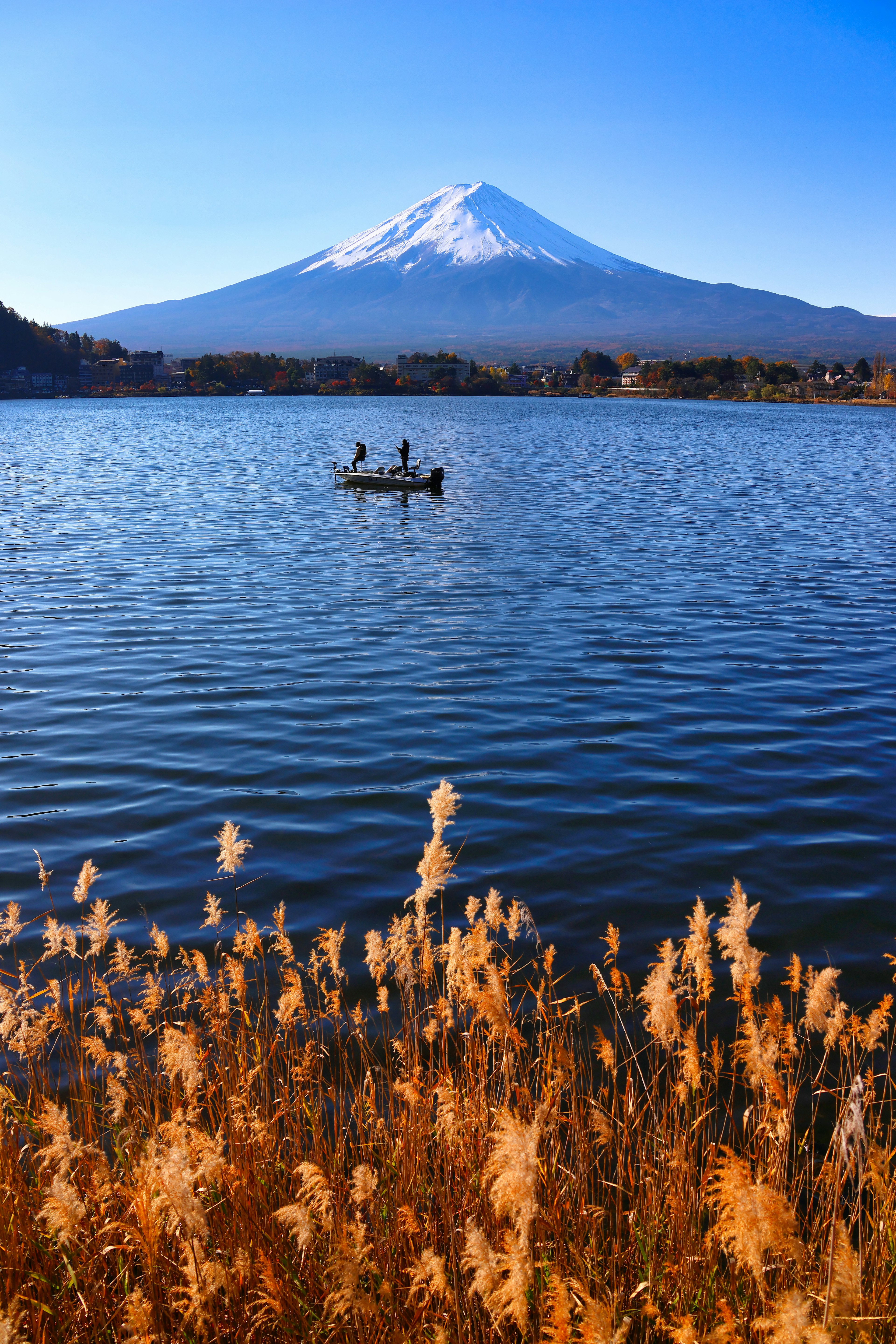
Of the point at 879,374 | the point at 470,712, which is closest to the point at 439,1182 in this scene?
the point at 470,712

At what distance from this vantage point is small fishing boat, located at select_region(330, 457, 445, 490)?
37000 mm

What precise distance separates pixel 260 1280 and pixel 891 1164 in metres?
2.90

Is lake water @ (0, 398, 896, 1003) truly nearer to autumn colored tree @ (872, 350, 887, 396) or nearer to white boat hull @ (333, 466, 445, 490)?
white boat hull @ (333, 466, 445, 490)

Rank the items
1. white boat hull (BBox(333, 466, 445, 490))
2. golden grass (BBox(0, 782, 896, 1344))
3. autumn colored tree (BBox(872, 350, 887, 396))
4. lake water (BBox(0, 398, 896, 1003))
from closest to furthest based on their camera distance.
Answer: golden grass (BBox(0, 782, 896, 1344)) < lake water (BBox(0, 398, 896, 1003)) < white boat hull (BBox(333, 466, 445, 490)) < autumn colored tree (BBox(872, 350, 887, 396))

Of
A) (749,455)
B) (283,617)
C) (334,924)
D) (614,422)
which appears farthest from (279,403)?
(334,924)

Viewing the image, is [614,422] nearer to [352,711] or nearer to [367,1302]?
[352,711]

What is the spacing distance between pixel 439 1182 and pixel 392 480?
34.9 m

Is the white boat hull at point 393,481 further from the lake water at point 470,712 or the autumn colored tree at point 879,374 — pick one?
the autumn colored tree at point 879,374

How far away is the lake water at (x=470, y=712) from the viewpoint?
8.11 metres

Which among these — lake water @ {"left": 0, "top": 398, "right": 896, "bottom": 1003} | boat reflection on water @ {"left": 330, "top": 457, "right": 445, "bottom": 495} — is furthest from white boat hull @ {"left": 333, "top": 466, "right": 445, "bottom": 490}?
lake water @ {"left": 0, "top": 398, "right": 896, "bottom": 1003}

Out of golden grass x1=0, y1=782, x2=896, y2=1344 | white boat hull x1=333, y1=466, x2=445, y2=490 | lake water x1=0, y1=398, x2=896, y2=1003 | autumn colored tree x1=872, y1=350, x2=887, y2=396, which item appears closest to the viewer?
golden grass x1=0, y1=782, x2=896, y2=1344

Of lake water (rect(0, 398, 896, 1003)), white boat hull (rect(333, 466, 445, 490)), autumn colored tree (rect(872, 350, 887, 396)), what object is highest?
autumn colored tree (rect(872, 350, 887, 396))

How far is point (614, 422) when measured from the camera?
99.0 m

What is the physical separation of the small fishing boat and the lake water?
4311mm
